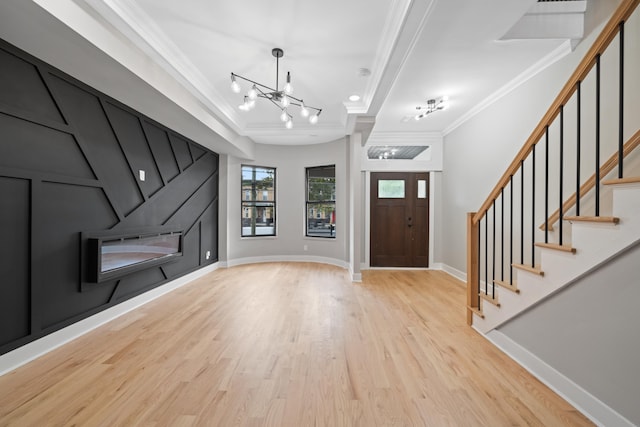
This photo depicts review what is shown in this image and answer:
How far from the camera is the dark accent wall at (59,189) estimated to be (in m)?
2.04

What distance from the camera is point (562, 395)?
1708mm

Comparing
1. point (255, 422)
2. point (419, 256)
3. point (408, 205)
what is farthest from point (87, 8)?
point (419, 256)

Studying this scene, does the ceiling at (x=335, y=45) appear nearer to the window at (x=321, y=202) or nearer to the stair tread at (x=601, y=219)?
the stair tread at (x=601, y=219)

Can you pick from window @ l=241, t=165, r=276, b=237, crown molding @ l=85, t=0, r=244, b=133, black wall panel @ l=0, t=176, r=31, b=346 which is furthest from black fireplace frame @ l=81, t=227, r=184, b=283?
window @ l=241, t=165, r=276, b=237

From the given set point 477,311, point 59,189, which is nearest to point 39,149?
point 59,189

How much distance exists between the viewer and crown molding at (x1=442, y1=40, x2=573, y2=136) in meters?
2.76

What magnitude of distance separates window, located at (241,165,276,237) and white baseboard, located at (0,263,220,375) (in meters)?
2.65

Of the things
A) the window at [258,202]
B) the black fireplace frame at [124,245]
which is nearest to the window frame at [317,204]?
the window at [258,202]

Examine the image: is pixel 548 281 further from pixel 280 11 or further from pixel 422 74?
pixel 280 11

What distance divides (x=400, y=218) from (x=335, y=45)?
3.80 metres

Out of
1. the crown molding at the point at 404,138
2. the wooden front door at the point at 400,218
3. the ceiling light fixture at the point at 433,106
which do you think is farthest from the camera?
the wooden front door at the point at 400,218

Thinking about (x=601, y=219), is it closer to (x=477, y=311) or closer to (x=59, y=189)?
(x=477, y=311)

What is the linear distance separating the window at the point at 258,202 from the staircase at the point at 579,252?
507 centimetres

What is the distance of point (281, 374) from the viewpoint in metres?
1.98
